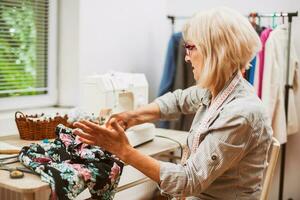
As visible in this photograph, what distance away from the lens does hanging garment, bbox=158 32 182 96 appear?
10.3 ft

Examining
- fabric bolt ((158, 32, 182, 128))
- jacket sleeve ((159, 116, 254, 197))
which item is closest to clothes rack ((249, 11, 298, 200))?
fabric bolt ((158, 32, 182, 128))

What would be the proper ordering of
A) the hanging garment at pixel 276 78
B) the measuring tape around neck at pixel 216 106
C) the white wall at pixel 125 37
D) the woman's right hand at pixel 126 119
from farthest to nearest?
the hanging garment at pixel 276 78 → the white wall at pixel 125 37 → the woman's right hand at pixel 126 119 → the measuring tape around neck at pixel 216 106

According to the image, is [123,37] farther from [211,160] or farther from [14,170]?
[211,160]

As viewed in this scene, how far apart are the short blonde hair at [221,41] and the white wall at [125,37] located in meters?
1.31

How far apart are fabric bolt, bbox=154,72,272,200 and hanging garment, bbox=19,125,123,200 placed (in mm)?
260

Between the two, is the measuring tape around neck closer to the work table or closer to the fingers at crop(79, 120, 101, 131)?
the fingers at crop(79, 120, 101, 131)

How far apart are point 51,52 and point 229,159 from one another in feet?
5.40

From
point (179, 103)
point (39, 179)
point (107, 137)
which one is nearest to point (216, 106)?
point (107, 137)

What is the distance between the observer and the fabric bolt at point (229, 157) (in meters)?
1.41

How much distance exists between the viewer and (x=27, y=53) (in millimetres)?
2648

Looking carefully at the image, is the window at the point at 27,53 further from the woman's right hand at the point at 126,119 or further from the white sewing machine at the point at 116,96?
the woman's right hand at the point at 126,119

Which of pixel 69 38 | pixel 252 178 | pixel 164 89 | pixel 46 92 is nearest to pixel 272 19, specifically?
pixel 164 89

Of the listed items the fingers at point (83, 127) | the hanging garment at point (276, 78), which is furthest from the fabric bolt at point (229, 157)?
the hanging garment at point (276, 78)

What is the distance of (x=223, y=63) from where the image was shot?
147 cm
